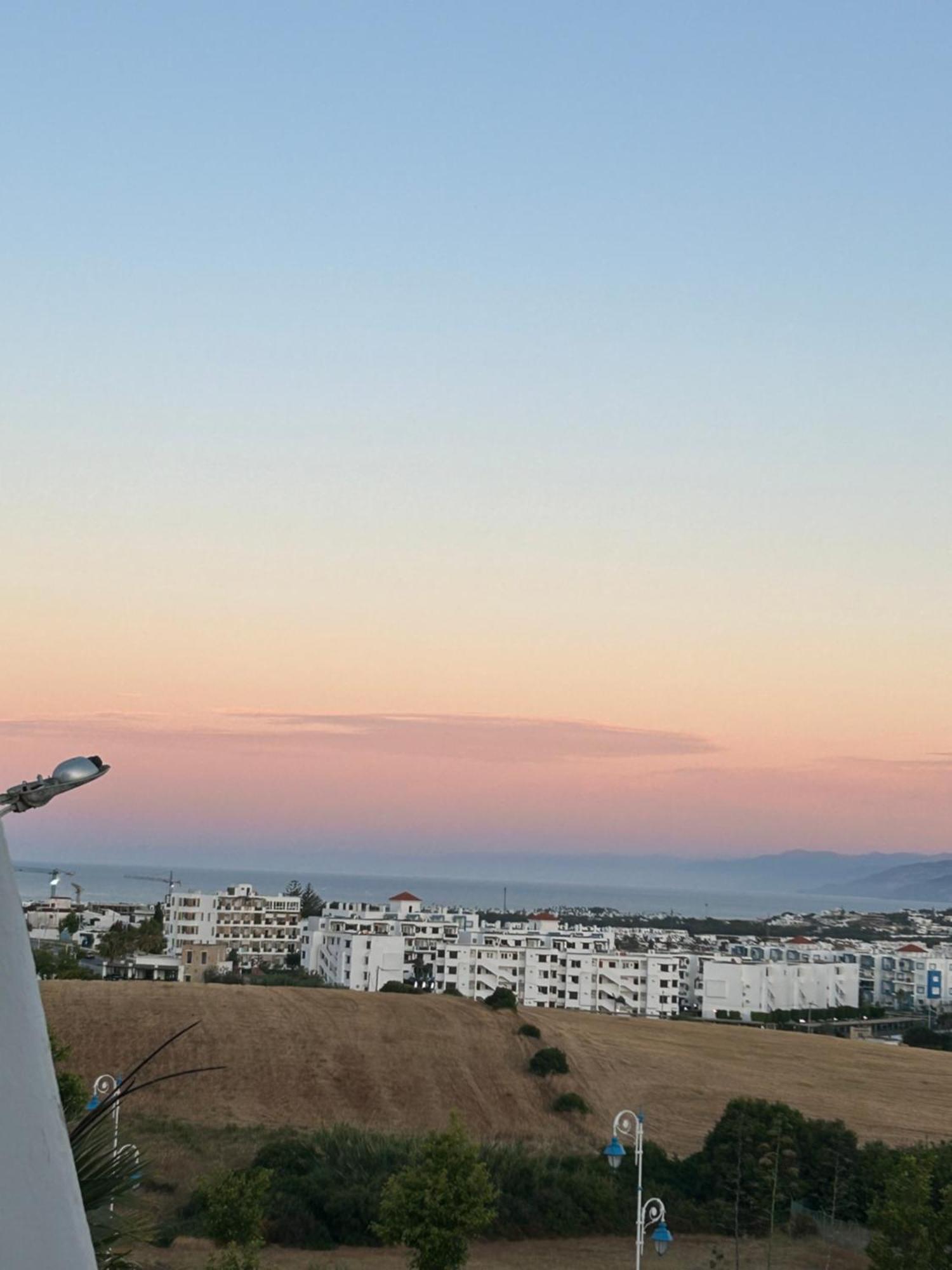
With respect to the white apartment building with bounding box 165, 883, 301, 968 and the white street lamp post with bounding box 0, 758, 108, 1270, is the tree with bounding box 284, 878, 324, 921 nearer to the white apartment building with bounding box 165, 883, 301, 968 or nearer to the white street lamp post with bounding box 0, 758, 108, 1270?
the white apartment building with bounding box 165, 883, 301, 968

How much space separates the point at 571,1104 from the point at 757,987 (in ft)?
171

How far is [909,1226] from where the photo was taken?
766 inches

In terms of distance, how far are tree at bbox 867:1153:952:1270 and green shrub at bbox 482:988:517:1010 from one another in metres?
34.1

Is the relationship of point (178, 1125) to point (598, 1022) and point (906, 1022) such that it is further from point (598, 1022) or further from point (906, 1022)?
point (906, 1022)

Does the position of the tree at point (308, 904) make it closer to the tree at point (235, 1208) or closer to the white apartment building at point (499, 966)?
the white apartment building at point (499, 966)

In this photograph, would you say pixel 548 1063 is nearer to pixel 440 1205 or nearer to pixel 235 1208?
pixel 440 1205

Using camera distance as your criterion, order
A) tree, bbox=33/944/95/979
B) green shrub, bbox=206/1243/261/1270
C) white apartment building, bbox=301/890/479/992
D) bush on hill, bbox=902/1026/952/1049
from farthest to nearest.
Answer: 1. white apartment building, bbox=301/890/479/992
2. bush on hill, bbox=902/1026/952/1049
3. tree, bbox=33/944/95/979
4. green shrub, bbox=206/1243/261/1270

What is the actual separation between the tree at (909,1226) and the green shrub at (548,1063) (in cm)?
2685

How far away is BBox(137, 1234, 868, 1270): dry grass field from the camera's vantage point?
26.3m

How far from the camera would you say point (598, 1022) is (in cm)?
6025

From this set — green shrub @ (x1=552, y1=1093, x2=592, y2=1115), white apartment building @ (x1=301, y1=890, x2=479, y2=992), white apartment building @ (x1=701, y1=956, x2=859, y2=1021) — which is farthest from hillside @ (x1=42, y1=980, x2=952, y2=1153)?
white apartment building @ (x1=701, y1=956, x2=859, y2=1021)

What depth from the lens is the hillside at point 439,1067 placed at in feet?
139

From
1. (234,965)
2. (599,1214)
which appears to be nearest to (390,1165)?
(599,1214)

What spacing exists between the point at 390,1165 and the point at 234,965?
55547mm
